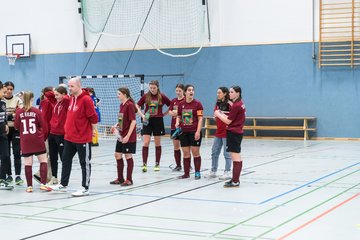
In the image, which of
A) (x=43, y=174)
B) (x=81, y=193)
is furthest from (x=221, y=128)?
(x=43, y=174)

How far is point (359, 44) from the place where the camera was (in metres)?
17.5

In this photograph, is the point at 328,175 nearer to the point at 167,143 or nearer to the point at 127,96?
the point at 127,96

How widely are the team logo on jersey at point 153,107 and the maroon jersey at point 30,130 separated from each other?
2878mm

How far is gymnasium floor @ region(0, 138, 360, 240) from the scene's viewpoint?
19.1 ft

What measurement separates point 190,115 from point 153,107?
59.4 inches

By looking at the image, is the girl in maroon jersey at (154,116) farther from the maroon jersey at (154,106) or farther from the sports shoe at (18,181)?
the sports shoe at (18,181)

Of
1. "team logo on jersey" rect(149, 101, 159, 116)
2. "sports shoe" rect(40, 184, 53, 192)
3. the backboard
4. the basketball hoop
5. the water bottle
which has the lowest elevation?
"sports shoe" rect(40, 184, 53, 192)

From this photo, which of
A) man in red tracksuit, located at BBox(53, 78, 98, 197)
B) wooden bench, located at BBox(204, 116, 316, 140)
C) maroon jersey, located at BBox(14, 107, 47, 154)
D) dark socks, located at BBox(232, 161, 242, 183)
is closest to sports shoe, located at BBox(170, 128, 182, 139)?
dark socks, located at BBox(232, 161, 242, 183)

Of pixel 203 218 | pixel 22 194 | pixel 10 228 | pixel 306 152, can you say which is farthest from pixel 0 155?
pixel 306 152

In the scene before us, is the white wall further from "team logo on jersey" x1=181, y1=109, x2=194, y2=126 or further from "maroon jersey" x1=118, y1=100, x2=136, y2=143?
"maroon jersey" x1=118, y1=100, x2=136, y2=143

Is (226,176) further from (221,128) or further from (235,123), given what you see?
(235,123)

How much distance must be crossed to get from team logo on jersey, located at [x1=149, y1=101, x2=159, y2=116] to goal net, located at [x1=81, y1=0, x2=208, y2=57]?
29.7 feet

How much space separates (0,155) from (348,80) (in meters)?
12.1

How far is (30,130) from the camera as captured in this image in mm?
8281
